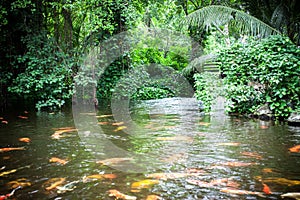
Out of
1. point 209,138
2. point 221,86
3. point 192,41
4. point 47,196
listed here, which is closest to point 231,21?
point 221,86

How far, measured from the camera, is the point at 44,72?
9.11 meters

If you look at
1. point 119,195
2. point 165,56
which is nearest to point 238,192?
point 119,195

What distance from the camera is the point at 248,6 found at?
11750mm

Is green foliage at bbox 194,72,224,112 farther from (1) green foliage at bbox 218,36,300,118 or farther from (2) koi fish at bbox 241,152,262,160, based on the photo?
(2) koi fish at bbox 241,152,262,160

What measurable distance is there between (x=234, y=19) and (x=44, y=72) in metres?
6.18

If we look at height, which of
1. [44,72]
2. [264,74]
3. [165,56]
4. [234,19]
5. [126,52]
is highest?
[165,56]

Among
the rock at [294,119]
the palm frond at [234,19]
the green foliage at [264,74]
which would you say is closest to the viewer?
the rock at [294,119]

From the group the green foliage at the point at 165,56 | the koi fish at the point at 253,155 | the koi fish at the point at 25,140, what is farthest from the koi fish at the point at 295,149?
the green foliage at the point at 165,56

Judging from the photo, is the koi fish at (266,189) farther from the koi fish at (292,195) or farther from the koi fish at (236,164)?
the koi fish at (236,164)

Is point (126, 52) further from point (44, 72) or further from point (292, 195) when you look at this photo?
point (292, 195)

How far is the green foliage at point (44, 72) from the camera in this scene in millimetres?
8805

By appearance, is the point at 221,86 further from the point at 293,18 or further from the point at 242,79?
the point at 293,18

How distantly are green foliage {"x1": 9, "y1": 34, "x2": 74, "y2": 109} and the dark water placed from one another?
2.70 meters

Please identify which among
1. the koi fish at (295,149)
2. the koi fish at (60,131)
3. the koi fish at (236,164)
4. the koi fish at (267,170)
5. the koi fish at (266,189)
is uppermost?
the koi fish at (60,131)
